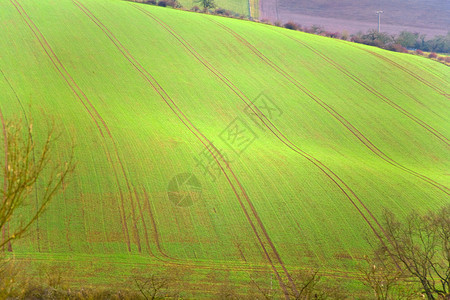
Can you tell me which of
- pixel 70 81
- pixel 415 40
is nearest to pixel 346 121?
pixel 70 81

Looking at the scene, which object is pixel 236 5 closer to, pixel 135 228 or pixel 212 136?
pixel 212 136

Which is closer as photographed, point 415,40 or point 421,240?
point 421,240

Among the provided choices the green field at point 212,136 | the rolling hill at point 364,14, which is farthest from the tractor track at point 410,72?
the rolling hill at point 364,14

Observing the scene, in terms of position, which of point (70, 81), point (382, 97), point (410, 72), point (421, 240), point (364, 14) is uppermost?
point (364, 14)

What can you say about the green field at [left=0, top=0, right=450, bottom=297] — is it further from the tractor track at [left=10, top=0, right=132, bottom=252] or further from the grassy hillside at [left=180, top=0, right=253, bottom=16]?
the grassy hillside at [left=180, top=0, right=253, bottom=16]

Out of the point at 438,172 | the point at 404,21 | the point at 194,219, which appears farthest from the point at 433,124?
the point at 404,21

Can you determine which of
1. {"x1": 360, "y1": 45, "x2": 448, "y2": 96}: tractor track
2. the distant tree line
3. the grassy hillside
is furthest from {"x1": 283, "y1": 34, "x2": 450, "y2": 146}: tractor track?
the grassy hillside

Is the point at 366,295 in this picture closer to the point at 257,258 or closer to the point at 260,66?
the point at 257,258

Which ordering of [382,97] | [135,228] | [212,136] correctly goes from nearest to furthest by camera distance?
[135,228], [212,136], [382,97]
